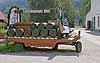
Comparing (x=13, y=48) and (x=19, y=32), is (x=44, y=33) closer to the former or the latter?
(x=19, y=32)

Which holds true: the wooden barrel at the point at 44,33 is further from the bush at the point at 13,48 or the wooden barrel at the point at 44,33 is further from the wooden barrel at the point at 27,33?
the bush at the point at 13,48

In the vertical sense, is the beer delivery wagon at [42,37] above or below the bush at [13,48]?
above

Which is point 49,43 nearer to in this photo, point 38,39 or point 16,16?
point 38,39

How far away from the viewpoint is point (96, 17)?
58.8m

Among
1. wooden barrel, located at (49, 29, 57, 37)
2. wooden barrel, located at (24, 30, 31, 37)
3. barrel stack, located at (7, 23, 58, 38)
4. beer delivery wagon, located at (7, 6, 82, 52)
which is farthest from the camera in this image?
wooden barrel, located at (24, 30, 31, 37)

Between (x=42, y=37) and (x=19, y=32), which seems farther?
(x=19, y=32)

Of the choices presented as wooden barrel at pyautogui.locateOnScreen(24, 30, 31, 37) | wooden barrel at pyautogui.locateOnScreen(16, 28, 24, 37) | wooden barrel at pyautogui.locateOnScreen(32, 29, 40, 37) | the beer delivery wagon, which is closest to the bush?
the beer delivery wagon

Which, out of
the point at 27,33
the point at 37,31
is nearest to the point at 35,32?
the point at 37,31

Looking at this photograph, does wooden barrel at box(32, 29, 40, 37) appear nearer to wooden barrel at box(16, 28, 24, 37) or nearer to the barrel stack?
the barrel stack

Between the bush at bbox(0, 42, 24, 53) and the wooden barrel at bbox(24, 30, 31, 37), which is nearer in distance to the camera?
the bush at bbox(0, 42, 24, 53)

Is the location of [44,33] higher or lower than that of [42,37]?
higher

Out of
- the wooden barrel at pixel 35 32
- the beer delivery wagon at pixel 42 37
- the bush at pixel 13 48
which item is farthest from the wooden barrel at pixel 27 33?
the bush at pixel 13 48

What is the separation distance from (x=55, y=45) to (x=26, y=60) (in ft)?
13.3

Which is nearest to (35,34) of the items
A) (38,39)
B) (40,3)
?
(38,39)
